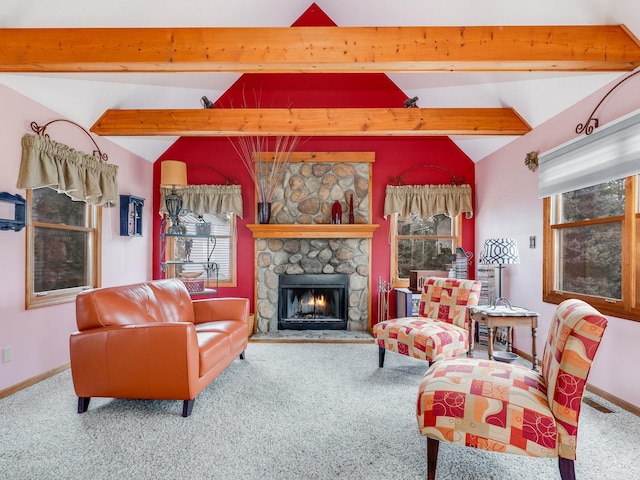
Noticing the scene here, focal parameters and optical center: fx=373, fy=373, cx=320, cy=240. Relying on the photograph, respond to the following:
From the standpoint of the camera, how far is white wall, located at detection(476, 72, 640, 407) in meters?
2.58

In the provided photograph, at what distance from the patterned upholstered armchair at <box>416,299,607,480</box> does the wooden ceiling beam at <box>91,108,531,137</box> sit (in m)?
2.51

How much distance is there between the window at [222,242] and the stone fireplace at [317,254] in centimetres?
40

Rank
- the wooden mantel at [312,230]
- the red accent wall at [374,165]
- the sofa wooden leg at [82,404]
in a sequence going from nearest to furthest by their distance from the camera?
1. the sofa wooden leg at [82,404]
2. the wooden mantel at [312,230]
3. the red accent wall at [374,165]

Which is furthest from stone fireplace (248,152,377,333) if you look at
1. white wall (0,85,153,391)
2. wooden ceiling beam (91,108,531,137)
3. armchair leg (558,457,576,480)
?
armchair leg (558,457,576,480)

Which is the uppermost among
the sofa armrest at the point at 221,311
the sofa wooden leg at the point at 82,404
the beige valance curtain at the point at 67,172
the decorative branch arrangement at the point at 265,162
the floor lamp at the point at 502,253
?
the decorative branch arrangement at the point at 265,162

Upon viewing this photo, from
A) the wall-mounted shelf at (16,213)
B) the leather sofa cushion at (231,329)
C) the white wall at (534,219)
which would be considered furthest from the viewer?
the leather sofa cushion at (231,329)

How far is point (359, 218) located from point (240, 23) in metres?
2.61

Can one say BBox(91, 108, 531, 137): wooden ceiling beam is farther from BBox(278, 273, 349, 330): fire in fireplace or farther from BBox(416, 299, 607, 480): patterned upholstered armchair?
BBox(416, 299, 607, 480): patterned upholstered armchair

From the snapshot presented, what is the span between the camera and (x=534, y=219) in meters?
3.69

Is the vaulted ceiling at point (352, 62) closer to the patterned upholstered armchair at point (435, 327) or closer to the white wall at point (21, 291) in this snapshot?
the white wall at point (21, 291)

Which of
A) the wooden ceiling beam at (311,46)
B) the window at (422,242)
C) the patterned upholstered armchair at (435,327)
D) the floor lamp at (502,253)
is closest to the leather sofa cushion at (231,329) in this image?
the patterned upholstered armchair at (435,327)

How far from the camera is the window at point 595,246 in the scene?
260 cm

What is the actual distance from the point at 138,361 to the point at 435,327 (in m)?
2.26

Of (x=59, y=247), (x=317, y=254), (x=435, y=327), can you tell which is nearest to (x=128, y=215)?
(x=59, y=247)
